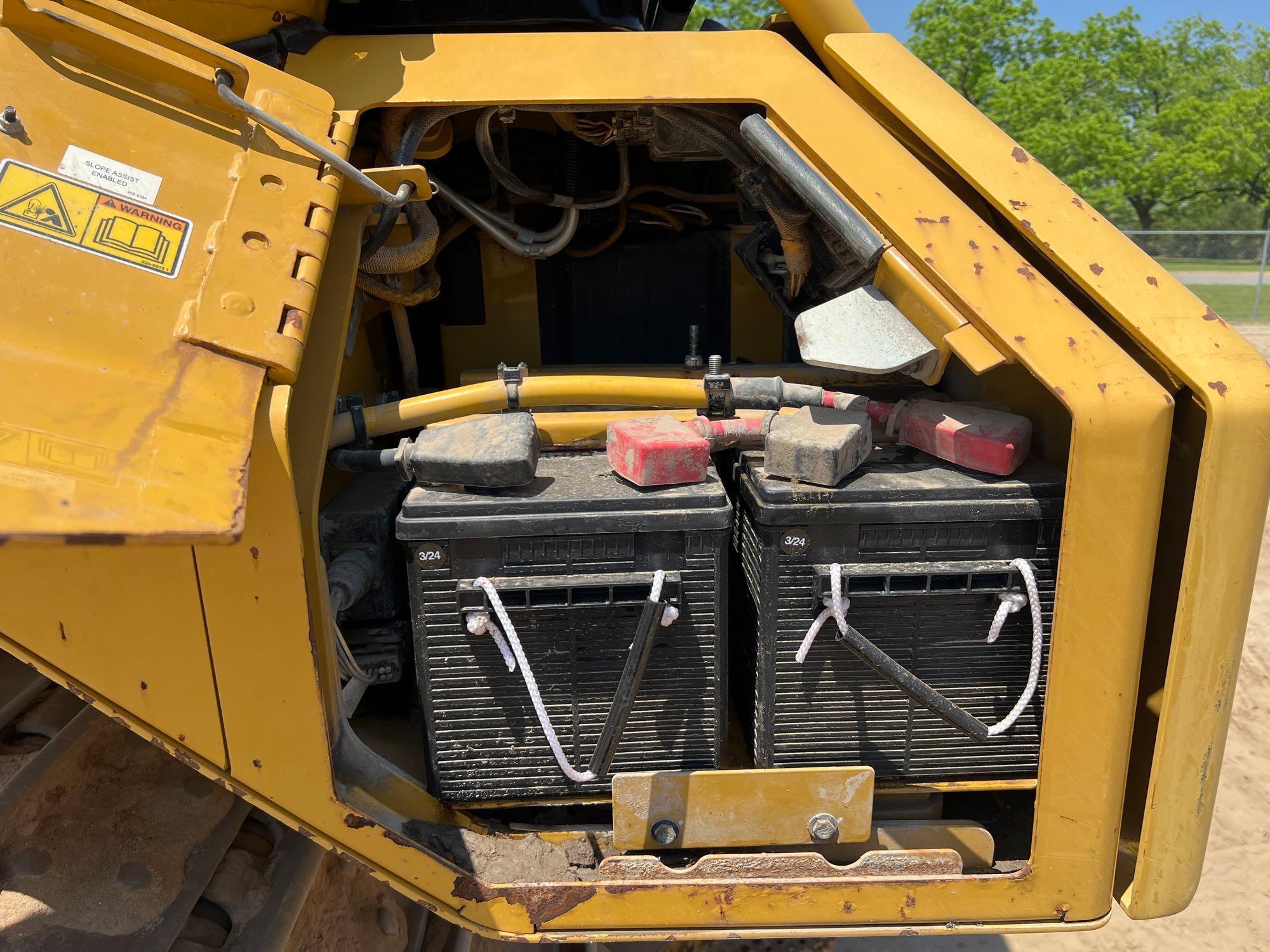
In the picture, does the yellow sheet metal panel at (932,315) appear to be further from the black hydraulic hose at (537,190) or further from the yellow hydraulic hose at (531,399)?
the black hydraulic hose at (537,190)

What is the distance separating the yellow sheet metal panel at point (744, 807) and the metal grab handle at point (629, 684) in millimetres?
60

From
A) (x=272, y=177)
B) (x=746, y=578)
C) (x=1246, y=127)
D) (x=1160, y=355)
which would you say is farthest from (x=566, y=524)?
(x=1246, y=127)

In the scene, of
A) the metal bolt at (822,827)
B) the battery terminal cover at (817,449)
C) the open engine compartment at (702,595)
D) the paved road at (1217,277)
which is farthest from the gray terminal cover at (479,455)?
the paved road at (1217,277)

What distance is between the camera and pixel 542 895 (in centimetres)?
144

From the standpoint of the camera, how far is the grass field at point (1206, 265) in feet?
49.0

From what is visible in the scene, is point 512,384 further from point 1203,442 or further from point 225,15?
point 1203,442

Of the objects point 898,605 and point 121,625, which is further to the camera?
point 898,605

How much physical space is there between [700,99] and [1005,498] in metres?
0.84

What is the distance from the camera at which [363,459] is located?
1.62 meters

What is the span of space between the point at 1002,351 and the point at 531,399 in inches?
33.0

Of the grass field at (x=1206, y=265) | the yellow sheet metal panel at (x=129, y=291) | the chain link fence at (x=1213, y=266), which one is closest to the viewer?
the yellow sheet metal panel at (x=129, y=291)

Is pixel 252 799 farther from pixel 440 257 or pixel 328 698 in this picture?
pixel 440 257

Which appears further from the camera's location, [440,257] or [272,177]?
[440,257]

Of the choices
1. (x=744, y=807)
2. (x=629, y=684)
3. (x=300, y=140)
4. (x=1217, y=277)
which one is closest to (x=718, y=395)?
(x=629, y=684)
